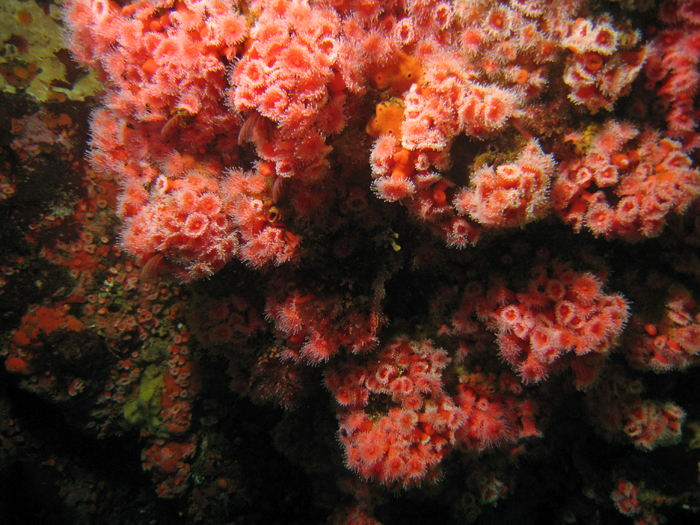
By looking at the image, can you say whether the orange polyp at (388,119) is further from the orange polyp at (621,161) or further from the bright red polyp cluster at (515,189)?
the orange polyp at (621,161)

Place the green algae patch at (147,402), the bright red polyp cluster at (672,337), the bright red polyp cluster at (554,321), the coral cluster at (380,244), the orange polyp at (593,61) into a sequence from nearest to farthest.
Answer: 1. the orange polyp at (593,61)
2. the coral cluster at (380,244)
3. the bright red polyp cluster at (554,321)
4. the bright red polyp cluster at (672,337)
5. the green algae patch at (147,402)

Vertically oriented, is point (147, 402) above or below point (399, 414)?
above

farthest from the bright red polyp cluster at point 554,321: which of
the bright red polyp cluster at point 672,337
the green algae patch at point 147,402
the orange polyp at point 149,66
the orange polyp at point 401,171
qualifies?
the green algae patch at point 147,402

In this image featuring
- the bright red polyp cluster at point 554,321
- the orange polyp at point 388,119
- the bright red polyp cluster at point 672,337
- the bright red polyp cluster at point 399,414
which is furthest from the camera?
the bright red polyp cluster at point 399,414

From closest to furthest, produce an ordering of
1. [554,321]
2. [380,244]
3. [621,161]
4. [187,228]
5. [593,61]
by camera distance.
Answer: [593,61] < [621,161] < [187,228] < [554,321] < [380,244]

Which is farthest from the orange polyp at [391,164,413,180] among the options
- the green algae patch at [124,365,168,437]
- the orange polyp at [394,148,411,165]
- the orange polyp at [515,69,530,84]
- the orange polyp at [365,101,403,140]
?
the green algae patch at [124,365,168,437]

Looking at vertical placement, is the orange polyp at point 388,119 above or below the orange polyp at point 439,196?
above

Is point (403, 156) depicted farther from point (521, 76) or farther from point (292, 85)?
point (521, 76)

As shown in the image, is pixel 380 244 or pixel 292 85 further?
pixel 380 244

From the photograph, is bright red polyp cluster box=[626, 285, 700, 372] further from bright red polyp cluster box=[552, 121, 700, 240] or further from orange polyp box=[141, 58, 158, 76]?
orange polyp box=[141, 58, 158, 76]

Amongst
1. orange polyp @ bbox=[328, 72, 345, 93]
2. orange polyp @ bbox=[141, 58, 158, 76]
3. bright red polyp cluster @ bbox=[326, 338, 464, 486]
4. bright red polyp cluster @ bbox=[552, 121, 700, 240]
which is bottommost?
bright red polyp cluster @ bbox=[326, 338, 464, 486]

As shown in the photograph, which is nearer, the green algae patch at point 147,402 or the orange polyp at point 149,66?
the orange polyp at point 149,66

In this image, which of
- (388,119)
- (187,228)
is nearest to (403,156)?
(388,119)

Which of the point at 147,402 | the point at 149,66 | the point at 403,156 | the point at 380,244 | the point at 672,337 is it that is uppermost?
the point at 149,66
